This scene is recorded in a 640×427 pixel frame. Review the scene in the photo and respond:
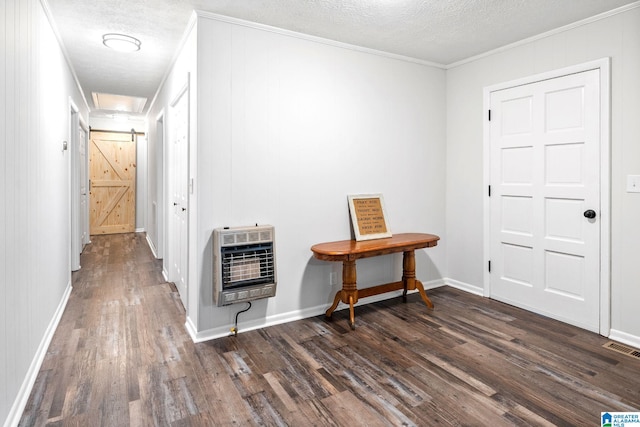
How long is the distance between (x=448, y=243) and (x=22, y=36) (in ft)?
13.4

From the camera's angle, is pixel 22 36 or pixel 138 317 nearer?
pixel 22 36

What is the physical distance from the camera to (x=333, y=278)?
11.6 feet

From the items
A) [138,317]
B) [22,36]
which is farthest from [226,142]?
[138,317]

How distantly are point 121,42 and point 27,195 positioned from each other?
1770 mm

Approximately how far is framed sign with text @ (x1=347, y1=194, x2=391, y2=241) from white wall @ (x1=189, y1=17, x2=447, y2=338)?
0.28ft

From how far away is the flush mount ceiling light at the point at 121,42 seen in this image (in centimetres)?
328

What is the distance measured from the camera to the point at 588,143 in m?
3.04

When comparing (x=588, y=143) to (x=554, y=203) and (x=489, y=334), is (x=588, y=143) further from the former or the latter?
(x=489, y=334)

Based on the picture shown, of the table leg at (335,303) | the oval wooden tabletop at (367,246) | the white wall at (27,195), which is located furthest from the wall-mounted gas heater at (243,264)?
the white wall at (27,195)

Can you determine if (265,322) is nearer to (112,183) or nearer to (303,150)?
(303,150)

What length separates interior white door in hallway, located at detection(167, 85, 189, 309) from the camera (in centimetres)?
349
